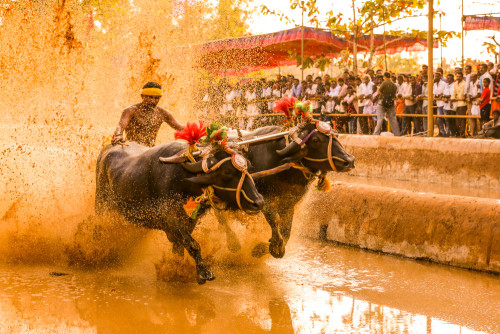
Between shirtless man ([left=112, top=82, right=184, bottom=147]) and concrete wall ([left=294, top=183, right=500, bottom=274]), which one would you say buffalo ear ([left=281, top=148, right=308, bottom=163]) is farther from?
shirtless man ([left=112, top=82, right=184, bottom=147])

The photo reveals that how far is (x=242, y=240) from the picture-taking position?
826 cm

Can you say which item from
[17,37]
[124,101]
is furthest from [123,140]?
[17,37]

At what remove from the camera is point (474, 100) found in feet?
52.0

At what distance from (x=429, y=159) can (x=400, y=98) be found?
4615mm

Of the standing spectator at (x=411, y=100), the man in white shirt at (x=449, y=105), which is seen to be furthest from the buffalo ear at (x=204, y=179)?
the standing spectator at (x=411, y=100)

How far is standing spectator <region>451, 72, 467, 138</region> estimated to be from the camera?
53.4ft

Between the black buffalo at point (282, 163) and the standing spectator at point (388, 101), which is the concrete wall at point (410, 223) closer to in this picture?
the black buffalo at point (282, 163)

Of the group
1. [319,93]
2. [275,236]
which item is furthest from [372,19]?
[275,236]

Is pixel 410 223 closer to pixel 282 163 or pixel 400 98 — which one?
pixel 282 163

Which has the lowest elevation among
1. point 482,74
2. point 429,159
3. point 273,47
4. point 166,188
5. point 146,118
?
point 429,159

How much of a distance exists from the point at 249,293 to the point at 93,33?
2553 centimetres

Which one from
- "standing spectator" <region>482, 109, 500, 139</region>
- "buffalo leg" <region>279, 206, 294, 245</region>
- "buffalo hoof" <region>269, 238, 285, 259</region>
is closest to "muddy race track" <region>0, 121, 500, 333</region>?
"buffalo hoof" <region>269, 238, 285, 259</region>

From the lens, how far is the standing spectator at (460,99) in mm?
16281

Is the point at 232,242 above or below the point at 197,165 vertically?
below
